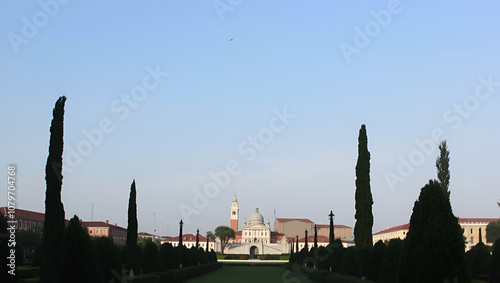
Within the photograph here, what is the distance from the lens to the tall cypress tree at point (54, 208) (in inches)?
610

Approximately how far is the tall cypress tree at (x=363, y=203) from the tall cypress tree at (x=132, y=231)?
12.4 metres

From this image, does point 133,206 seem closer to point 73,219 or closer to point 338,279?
point 338,279

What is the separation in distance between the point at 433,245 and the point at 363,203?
2022 cm

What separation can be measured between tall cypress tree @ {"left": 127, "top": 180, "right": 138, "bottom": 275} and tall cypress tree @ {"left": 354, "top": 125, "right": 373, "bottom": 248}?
40.8 feet

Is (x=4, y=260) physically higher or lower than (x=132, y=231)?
lower

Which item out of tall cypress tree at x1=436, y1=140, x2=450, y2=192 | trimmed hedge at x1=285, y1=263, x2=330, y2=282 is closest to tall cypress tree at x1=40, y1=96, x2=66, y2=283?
trimmed hedge at x1=285, y1=263, x2=330, y2=282

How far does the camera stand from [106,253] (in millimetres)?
18391

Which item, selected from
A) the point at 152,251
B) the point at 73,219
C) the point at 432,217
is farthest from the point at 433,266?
the point at 152,251

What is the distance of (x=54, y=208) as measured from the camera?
1638cm

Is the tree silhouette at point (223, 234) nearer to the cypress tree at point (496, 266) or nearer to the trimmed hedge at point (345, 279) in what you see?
the trimmed hedge at point (345, 279)

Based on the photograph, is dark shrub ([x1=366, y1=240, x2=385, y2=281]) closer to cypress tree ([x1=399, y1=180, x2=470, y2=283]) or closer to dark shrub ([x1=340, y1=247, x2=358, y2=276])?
dark shrub ([x1=340, y1=247, x2=358, y2=276])

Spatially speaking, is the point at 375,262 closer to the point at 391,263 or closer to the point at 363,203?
the point at 391,263

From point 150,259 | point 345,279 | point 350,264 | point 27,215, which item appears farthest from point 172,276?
point 27,215

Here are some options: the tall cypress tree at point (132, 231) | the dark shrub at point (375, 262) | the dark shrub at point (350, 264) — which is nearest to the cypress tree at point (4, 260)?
the dark shrub at point (375, 262)
